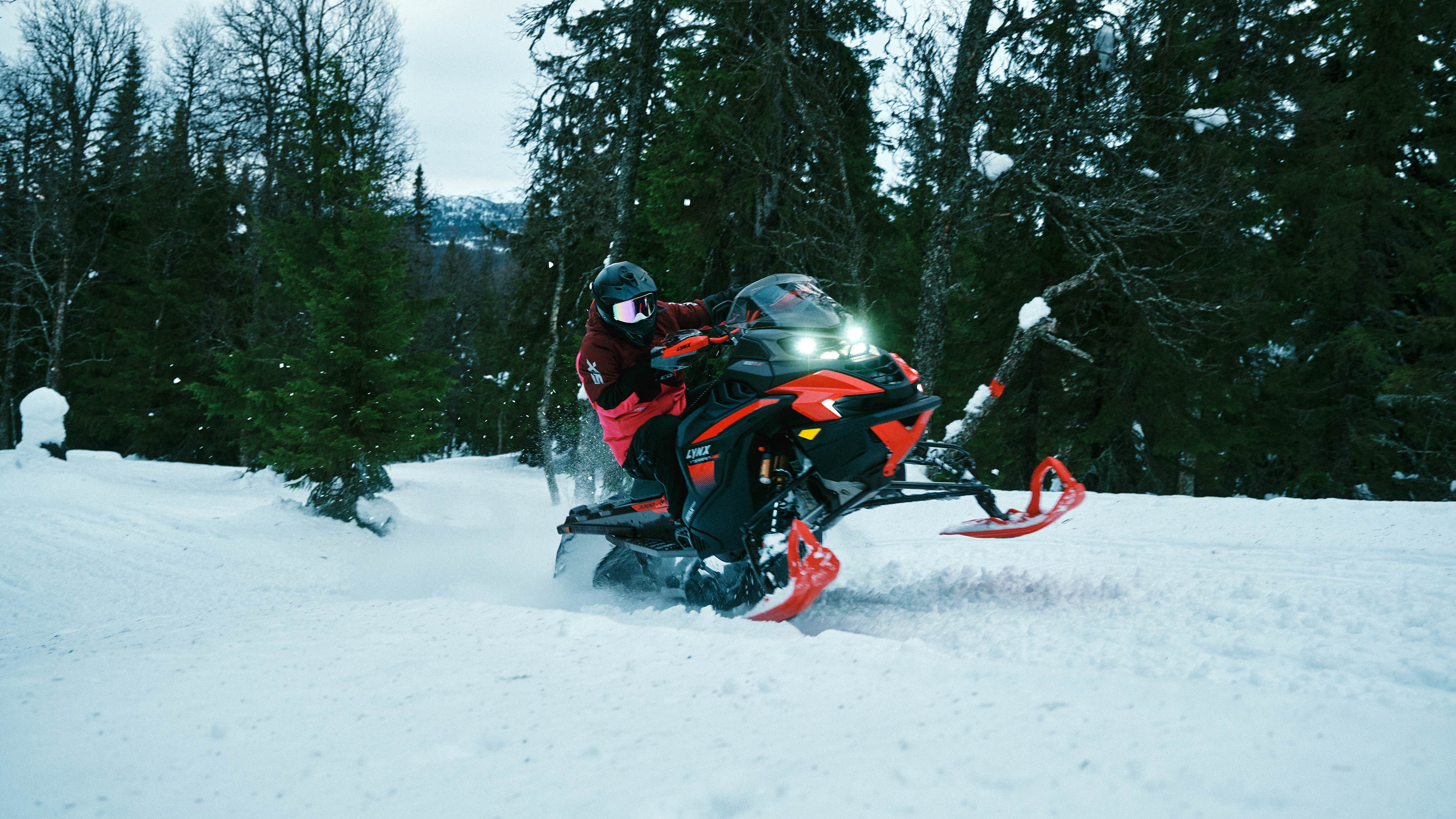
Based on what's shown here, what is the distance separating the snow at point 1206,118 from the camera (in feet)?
29.9

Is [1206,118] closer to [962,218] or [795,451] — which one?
[962,218]

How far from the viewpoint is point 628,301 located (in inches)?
164

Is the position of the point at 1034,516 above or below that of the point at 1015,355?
below

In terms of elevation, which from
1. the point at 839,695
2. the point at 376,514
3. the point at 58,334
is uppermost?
the point at 58,334

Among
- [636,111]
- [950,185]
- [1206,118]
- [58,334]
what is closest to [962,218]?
[950,185]

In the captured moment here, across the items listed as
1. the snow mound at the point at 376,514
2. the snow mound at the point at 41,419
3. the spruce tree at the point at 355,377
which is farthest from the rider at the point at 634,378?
the snow mound at the point at 41,419

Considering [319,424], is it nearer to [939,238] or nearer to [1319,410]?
[939,238]

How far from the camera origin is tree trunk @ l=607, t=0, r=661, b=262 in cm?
1119

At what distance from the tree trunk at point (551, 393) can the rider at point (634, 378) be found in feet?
26.9

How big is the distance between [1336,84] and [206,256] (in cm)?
2751

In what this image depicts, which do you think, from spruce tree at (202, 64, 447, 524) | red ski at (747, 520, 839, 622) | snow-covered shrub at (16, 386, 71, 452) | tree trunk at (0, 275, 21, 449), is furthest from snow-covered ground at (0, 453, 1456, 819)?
tree trunk at (0, 275, 21, 449)

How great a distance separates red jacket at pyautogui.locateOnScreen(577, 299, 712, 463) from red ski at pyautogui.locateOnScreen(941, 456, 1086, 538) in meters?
1.65

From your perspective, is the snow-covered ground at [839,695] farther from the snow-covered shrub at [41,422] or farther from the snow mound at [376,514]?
the snow-covered shrub at [41,422]

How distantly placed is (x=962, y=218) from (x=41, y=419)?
11886 mm
